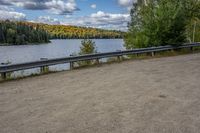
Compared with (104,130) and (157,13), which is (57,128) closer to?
(104,130)

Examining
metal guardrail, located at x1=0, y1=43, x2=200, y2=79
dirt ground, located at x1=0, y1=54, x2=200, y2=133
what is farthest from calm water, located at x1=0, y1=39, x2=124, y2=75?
dirt ground, located at x1=0, y1=54, x2=200, y2=133

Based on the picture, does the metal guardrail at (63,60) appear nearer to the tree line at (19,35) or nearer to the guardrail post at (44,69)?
the guardrail post at (44,69)

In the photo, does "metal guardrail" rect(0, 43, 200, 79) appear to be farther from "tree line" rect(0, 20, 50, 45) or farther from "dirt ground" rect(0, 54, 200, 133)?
"tree line" rect(0, 20, 50, 45)

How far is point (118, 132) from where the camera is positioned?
6496 millimetres

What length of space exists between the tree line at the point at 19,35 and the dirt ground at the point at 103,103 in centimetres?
12269

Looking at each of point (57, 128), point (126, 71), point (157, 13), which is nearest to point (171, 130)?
point (57, 128)

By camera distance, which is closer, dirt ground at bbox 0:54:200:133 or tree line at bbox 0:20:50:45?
dirt ground at bbox 0:54:200:133

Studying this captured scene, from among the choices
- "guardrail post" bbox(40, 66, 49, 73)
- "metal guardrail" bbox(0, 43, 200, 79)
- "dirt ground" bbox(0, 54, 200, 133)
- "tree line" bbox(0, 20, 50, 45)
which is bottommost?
"dirt ground" bbox(0, 54, 200, 133)

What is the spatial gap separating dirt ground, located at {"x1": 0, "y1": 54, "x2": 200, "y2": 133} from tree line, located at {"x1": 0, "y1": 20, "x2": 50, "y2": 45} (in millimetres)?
122689

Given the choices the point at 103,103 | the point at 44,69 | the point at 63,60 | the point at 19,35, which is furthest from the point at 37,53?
the point at 19,35

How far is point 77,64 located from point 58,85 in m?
6.91

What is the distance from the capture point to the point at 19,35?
136m

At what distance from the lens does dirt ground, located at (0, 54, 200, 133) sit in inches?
272

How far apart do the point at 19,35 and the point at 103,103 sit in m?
131
